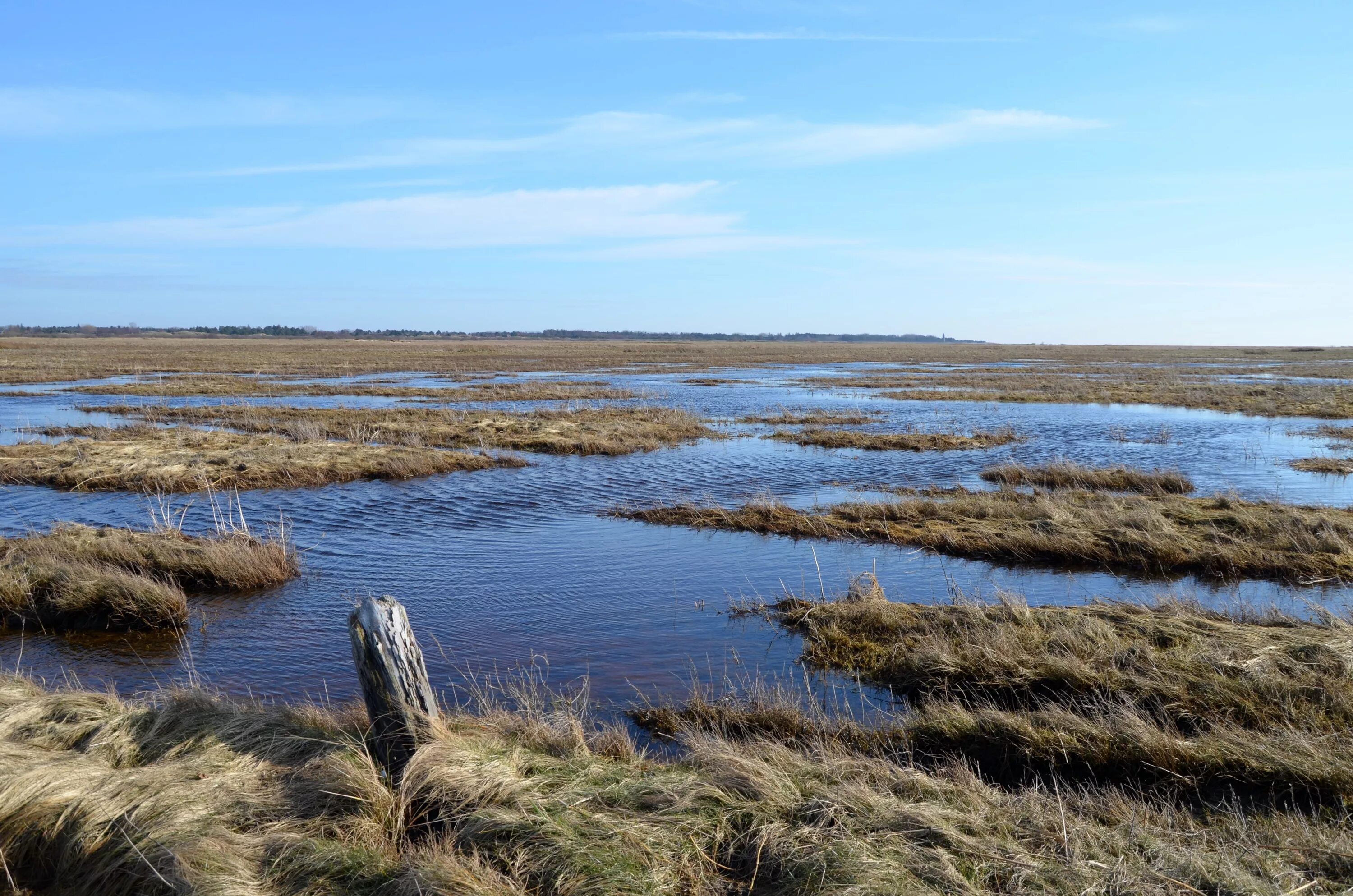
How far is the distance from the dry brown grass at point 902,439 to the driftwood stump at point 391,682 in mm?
23549

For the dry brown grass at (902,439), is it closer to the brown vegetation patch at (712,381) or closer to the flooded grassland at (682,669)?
the flooded grassland at (682,669)

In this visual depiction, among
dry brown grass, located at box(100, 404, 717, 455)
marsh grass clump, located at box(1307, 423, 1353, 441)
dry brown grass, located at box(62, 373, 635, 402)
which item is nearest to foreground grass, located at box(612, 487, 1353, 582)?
dry brown grass, located at box(100, 404, 717, 455)

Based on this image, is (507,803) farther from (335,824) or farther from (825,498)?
(825,498)

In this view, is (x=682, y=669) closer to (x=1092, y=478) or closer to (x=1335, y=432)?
(x=1092, y=478)

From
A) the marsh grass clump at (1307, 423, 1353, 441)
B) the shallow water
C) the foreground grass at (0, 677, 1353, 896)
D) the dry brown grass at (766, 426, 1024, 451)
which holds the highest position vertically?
the marsh grass clump at (1307, 423, 1353, 441)

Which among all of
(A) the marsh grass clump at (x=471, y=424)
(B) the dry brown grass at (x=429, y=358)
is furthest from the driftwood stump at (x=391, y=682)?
(B) the dry brown grass at (x=429, y=358)

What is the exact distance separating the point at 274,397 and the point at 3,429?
561 inches

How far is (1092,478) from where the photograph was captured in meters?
21.3

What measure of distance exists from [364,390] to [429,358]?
5075cm

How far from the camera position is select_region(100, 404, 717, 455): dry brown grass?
92.1 ft

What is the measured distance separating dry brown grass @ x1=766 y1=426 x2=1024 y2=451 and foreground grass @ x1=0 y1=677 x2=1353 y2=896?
74.4 feet

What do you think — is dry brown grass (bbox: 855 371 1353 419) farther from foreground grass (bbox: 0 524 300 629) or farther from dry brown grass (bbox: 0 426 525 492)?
foreground grass (bbox: 0 524 300 629)

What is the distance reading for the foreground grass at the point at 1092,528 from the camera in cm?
1427

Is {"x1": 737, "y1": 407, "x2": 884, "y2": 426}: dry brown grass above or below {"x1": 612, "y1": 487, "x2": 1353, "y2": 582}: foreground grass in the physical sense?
above
